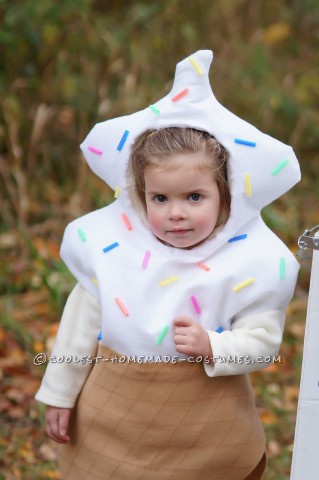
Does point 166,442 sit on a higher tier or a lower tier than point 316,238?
lower

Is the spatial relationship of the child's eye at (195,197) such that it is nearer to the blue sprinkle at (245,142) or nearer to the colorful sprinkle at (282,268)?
the blue sprinkle at (245,142)

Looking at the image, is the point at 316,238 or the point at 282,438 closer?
the point at 316,238

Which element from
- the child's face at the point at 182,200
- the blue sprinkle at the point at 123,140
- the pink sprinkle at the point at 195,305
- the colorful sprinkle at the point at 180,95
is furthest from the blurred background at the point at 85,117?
the colorful sprinkle at the point at 180,95

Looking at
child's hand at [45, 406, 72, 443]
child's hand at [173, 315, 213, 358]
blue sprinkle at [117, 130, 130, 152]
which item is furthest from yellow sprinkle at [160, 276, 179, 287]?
child's hand at [45, 406, 72, 443]

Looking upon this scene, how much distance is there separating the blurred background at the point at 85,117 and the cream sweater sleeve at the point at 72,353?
0.87 meters

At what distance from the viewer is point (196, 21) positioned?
5.93 m

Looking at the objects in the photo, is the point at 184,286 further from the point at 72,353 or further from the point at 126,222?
the point at 72,353

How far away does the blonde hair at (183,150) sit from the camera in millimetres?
2459

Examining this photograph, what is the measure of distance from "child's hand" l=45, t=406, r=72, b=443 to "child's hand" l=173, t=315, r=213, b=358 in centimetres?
46

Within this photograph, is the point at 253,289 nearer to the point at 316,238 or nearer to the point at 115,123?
the point at 316,238

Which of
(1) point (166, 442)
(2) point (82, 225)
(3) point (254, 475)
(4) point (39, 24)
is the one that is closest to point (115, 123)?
(2) point (82, 225)

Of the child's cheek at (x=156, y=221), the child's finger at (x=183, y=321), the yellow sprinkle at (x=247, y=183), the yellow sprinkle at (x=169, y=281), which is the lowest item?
the child's finger at (x=183, y=321)

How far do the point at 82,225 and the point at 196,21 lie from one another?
3.54 meters

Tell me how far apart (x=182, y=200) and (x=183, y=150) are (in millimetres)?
135
